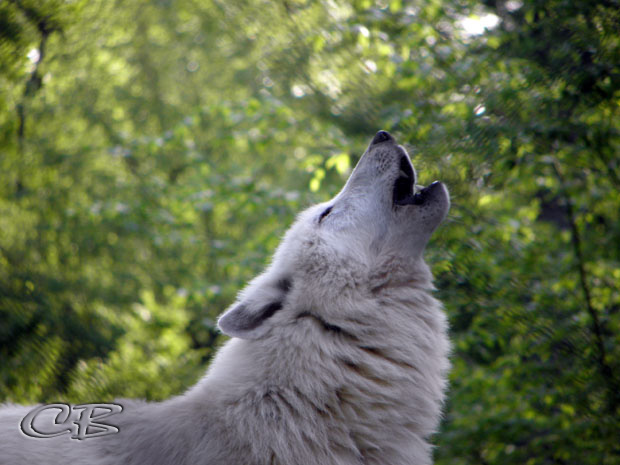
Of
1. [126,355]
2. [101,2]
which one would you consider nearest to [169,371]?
[126,355]

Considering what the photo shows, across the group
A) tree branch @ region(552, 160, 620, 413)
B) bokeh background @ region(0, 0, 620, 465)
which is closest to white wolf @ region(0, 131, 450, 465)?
bokeh background @ region(0, 0, 620, 465)

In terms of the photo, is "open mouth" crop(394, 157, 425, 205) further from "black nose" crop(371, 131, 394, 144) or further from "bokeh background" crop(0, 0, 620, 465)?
"bokeh background" crop(0, 0, 620, 465)

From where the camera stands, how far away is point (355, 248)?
2.60 m

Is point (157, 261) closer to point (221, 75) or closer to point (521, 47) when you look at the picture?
point (221, 75)

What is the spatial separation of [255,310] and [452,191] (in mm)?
1653

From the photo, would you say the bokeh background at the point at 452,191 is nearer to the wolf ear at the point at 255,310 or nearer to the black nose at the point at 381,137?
the black nose at the point at 381,137

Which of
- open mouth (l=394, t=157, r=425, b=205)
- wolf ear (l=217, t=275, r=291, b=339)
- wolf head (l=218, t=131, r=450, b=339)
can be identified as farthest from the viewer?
open mouth (l=394, t=157, r=425, b=205)

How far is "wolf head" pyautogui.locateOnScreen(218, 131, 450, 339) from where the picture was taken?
243cm

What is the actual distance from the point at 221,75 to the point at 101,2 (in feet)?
21.6

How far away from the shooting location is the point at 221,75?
37.2ft
